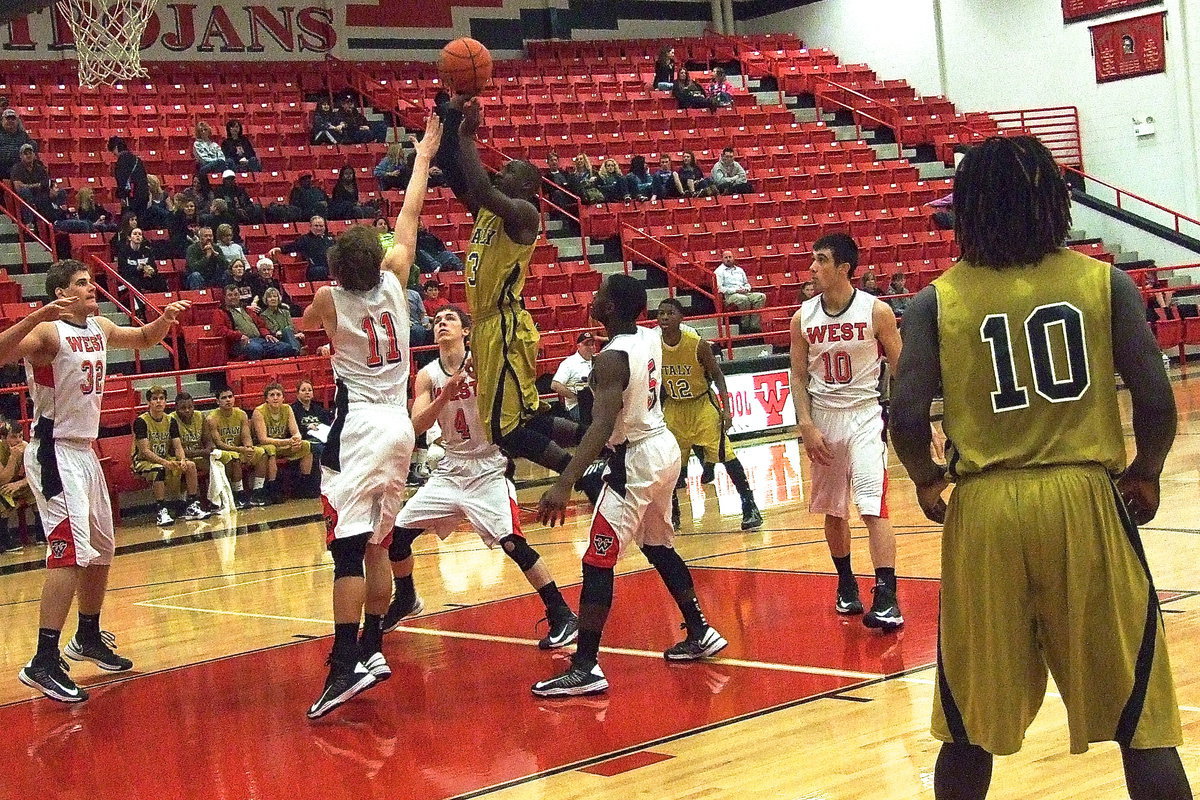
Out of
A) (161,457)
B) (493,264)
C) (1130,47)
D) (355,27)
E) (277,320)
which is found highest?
(355,27)

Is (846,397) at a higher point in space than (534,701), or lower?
higher

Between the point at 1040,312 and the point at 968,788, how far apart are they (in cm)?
100

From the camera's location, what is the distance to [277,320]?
1538cm

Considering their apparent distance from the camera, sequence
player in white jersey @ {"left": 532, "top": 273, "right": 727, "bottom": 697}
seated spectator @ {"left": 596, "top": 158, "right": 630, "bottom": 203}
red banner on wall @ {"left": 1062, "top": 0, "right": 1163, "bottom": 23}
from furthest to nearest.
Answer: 1. red banner on wall @ {"left": 1062, "top": 0, "right": 1163, "bottom": 23}
2. seated spectator @ {"left": 596, "top": 158, "right": 630, "bottom": 203}
3. player in white jersey @ {"left": 532, "top": 273, "right": 727, "bottom": 697}

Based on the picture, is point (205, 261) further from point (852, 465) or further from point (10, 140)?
point (852, 465)

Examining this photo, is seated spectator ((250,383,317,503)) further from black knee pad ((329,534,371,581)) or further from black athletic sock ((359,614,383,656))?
black knee pad ((329,534,371,581))

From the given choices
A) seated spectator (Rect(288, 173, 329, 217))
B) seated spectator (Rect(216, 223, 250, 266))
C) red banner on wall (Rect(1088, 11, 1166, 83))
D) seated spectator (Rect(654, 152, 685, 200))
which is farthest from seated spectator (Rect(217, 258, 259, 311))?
red banner on wall (Rect(1088, 11, 1166, 83))

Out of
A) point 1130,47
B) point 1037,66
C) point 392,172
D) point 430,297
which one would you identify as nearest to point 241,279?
point 430,297

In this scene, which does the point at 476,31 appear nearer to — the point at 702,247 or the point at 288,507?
the point at 702,247

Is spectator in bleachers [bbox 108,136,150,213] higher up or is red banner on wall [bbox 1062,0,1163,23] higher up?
red banner on wall [bbox 1062,0,1163,23]

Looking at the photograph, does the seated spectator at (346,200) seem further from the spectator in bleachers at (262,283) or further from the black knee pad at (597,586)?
the black knee pad at (597,586)

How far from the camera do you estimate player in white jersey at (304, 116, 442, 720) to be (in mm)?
5609

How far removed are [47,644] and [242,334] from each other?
29.8ft

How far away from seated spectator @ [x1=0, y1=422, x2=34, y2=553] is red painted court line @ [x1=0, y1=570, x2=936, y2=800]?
5.91 m
